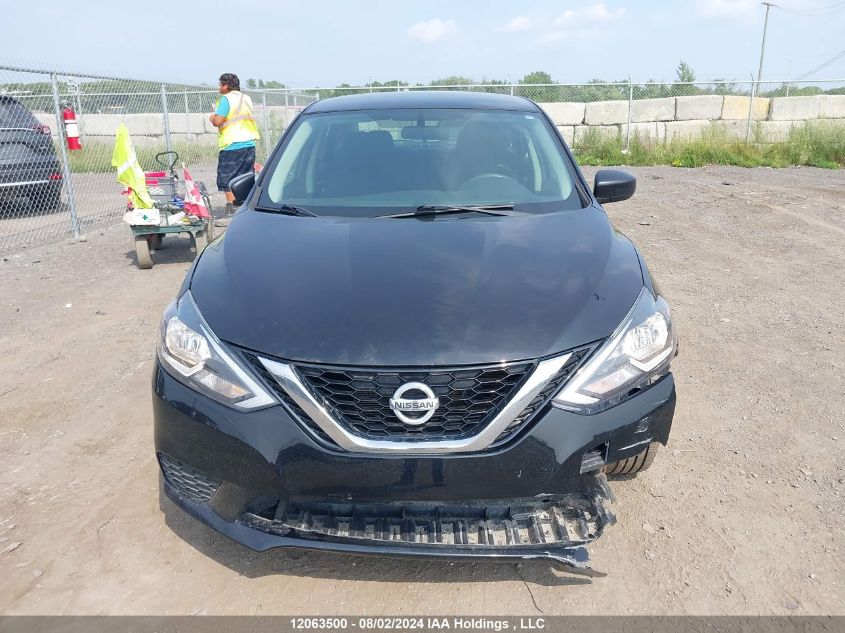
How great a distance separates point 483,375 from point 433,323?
243 millimetres

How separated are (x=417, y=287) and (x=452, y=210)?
2.82ft

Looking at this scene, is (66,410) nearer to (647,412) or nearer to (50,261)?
(647,412)

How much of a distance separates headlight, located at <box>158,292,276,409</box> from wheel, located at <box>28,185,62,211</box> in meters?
8.82

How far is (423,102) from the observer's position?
397cm

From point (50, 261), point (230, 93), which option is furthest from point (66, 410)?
point (230, 93)

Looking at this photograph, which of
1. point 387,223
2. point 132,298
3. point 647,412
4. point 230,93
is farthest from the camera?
point 230,93

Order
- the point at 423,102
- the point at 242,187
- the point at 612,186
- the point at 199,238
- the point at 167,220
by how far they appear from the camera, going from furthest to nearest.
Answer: the point at 199,238
the point at 167,220
the point at 423,102
the point at 242,187
the point at 612,186

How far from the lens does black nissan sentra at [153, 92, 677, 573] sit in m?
2.09

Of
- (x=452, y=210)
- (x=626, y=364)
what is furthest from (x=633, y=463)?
(x=452, y=210)

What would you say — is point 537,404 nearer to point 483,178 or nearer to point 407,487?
point 407,487

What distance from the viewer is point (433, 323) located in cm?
221

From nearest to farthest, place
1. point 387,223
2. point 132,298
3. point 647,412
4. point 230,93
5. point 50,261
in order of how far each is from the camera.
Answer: point 647,412 → point 387,223 → point 132,298 → point 50,261 → point 230,93

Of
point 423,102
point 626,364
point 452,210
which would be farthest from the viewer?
point 423,102

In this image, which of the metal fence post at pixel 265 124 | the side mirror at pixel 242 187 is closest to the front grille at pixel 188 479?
the side mirror at pixel 242 187
